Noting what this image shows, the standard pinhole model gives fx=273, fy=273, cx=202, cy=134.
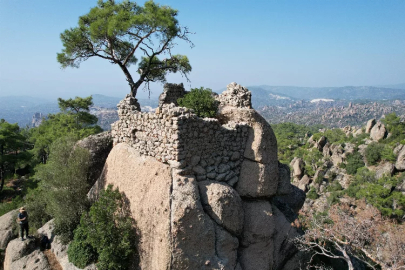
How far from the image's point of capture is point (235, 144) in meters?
11.0

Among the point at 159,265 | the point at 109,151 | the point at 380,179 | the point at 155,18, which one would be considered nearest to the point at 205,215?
the point at 159,265

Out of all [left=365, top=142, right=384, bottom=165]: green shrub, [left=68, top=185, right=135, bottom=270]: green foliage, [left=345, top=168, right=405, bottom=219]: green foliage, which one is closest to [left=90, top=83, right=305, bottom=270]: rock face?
[left=68, top=185, right=135, bottom=270]: green foliage

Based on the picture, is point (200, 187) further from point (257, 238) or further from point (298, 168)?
point (298, 168)

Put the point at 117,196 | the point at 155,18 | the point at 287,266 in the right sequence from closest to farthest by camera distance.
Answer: the point at 117,196, the point at 287,266, the point at 155,18

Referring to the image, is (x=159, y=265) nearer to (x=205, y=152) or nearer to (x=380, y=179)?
(x=205, y=152)

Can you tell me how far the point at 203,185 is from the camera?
32.1ft

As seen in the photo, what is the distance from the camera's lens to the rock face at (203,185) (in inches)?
354

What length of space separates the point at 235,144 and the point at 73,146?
7.81 meters

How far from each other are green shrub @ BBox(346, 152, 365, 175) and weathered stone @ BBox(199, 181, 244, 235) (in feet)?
160

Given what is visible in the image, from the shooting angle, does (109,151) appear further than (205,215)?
Yes

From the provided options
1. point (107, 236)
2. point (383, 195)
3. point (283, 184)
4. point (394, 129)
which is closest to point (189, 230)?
point (107, 236)

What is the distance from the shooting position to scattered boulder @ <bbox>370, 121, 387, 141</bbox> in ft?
190

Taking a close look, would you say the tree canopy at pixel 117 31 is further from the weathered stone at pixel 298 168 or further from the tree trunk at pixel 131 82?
the weathered stone at pixel 298 168

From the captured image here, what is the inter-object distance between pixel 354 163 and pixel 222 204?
50.8 metres
